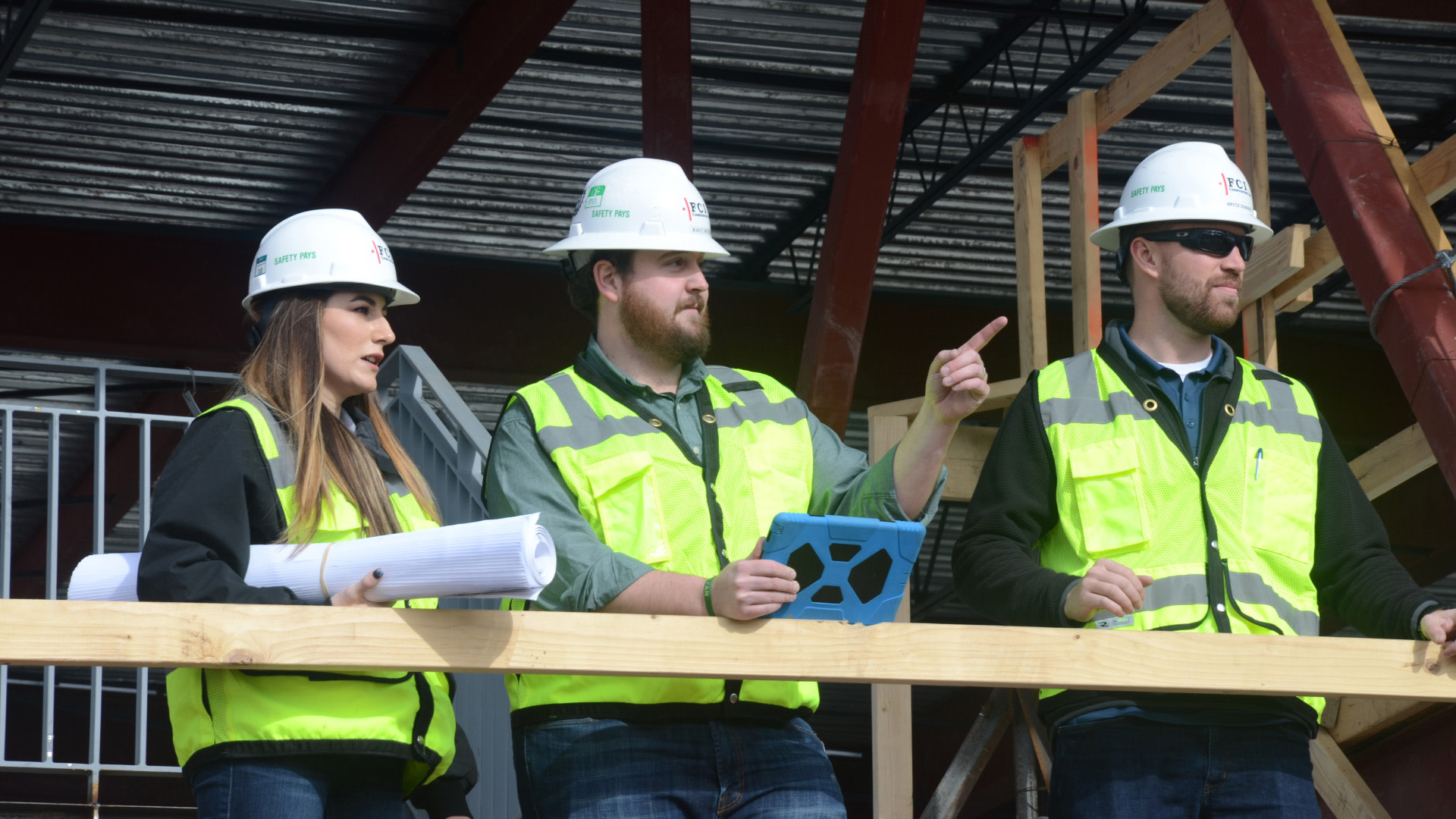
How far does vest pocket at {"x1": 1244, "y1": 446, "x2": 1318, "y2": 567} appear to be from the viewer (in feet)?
12.1

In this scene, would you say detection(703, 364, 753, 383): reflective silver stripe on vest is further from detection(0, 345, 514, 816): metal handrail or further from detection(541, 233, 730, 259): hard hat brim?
detection(0, 345, 514, 816): metal handrail

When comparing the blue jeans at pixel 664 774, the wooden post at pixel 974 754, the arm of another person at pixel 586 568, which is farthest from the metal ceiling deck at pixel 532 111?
the blue jeans at pixel 664 774

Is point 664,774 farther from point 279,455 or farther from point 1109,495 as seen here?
point 1109,495

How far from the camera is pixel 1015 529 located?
3.73 metres

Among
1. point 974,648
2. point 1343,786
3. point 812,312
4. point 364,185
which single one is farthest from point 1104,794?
point 364,185

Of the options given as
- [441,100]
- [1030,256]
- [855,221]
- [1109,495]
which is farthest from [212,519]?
[441,100]

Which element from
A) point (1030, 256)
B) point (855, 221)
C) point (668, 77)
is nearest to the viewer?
point (1030, 256)

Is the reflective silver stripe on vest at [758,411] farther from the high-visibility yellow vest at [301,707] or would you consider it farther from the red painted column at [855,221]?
the red painted column at [855,221]

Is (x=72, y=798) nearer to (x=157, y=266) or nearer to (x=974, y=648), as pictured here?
(x=157, y=266)

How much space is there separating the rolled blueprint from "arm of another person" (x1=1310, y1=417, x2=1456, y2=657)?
6.17 feet

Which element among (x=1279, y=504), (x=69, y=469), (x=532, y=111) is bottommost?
(x=1279, y=504)

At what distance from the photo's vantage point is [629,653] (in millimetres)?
2787

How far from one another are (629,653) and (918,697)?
17955 millimetres

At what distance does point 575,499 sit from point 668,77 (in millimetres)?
5433
